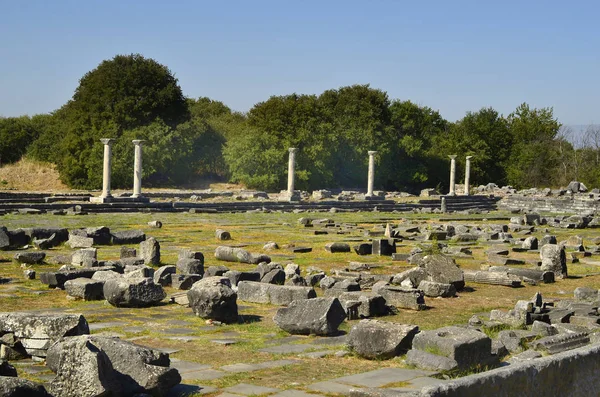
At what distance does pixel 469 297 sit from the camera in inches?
631

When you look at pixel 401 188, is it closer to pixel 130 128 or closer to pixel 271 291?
pixel 130 128

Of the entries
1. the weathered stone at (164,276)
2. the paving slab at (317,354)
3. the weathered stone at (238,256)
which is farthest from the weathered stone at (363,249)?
the paving slab at (317,354)

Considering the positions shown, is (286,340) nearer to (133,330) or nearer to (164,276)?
(133,330)

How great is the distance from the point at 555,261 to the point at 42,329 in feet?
45.5

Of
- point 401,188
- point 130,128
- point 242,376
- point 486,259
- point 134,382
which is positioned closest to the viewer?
point 134,382

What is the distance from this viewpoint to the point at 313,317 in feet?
36.3

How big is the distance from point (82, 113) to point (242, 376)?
54018 millimetres

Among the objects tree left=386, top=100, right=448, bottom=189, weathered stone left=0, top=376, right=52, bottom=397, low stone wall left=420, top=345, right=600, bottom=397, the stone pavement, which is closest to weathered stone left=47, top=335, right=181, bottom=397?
the stone pavement

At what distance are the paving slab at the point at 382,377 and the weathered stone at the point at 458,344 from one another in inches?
14.6

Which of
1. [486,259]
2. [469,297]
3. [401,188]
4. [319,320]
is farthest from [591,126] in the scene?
[319,320]

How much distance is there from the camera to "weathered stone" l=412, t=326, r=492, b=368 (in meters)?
9.12

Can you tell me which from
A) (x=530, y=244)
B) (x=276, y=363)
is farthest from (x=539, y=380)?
(x=530, y=244)

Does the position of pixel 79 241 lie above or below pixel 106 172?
below

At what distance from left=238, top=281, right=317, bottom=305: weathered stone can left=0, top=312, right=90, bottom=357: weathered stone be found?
507 centimetres
